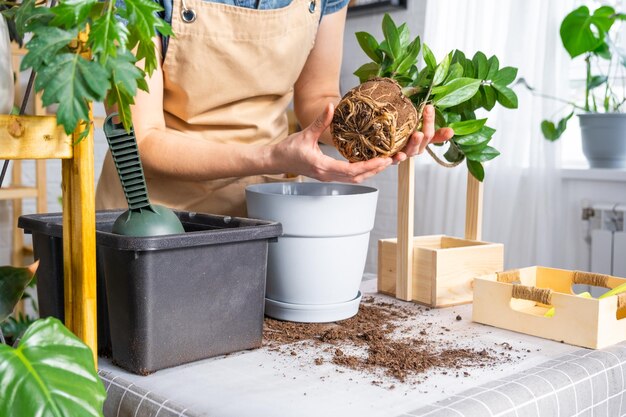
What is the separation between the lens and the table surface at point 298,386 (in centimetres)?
76

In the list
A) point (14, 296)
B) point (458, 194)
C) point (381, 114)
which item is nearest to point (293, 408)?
point (14, 296)

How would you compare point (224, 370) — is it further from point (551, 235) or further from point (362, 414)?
point (551, 235)

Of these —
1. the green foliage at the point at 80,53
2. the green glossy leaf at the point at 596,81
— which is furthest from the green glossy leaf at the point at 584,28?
the green foliage at the point at 80,53

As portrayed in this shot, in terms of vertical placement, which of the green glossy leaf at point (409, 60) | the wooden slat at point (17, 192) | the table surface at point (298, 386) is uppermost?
the green glossy leaf at point (409, 60)

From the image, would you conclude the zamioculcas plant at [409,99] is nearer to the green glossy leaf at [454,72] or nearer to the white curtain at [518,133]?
the green glossy leaf at [454,72]

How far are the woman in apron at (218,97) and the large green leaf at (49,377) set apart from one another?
0.62m

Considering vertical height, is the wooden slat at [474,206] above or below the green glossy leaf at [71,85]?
below

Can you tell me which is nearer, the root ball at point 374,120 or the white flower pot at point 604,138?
the root ball at point 374,120

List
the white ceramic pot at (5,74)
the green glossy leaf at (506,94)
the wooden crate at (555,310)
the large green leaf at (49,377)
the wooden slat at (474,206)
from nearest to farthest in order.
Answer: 1. the large green leaf at (49,377)
2. the white ceramic pot at (5,74)
3. the wooden crate at (555,310)
4. the green glossy leaf at (506,94)
5. the wooden slat at (474,206)

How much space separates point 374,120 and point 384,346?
0.33 metres

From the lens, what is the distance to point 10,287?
0.72 metres

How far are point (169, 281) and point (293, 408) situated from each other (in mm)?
218

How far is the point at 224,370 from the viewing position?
0.88m

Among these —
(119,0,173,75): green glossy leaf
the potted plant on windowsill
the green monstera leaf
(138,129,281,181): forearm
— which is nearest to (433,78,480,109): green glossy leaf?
(138,129,281,181): forearm
